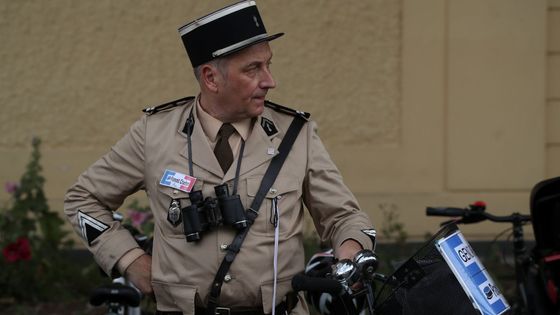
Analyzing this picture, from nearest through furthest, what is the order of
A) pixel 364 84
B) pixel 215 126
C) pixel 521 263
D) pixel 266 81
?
1. pixel 266 81
2. pixel 215 126
3. pixel 521 263
4. pixel 364 84

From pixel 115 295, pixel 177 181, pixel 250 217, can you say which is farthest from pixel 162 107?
pixel 115 295

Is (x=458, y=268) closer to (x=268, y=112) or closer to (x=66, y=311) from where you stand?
(x=268, y=112)

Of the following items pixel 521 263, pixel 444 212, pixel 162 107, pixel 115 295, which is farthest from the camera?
pixel 521 263

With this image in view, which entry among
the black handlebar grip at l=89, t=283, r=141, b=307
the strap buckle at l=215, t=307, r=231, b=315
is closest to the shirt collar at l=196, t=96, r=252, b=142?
the strap buckle at l=215, t=307, r=231, b=315

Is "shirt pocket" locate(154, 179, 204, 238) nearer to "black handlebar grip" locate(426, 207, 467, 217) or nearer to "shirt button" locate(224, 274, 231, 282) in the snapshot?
"shirt button" locate(224, 274, 231, 282)

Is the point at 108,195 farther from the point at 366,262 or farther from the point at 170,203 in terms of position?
the point at 366,262

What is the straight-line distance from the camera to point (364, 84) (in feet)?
23.0

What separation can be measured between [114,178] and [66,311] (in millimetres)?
2963

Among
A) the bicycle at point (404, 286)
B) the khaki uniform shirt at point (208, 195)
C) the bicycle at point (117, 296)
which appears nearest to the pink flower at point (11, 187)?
the bicycle at point (117, 296)

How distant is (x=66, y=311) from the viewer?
616 cm

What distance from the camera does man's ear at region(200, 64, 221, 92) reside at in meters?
3.33

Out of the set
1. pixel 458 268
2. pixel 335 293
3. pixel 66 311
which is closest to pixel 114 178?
pixel 335 293

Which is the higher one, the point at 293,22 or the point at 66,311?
the point at 293,22

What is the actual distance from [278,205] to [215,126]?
392 mm
